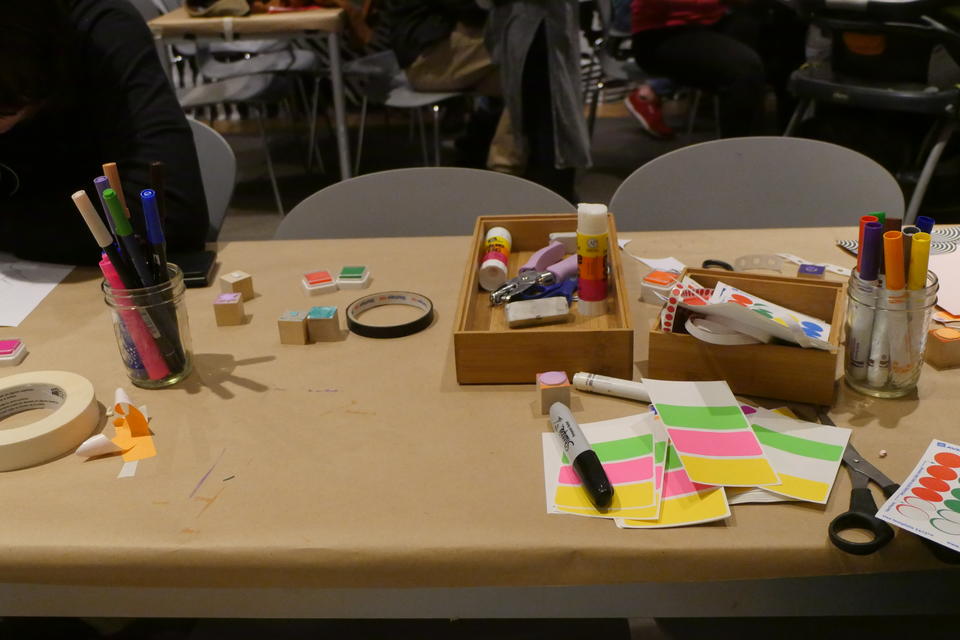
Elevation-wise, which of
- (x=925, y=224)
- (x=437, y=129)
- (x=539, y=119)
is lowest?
(x=437, y=129)

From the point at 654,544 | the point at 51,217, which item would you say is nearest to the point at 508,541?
the point at 654,544

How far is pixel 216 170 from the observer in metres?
1.57

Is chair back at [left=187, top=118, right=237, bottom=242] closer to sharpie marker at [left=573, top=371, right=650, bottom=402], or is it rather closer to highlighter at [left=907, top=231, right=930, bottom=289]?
sharpie marker at [left=573, top=371, right=650, bottom=402]

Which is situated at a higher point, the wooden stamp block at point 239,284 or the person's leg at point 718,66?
the wooden stamp block at point 239,284

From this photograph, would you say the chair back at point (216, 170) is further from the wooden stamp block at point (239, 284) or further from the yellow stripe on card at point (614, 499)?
the yellow stripe on card at point (614, 499)

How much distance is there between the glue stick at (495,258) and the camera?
972mm

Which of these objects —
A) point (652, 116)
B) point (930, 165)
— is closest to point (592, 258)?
point (930, 165)

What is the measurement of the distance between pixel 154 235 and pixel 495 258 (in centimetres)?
39

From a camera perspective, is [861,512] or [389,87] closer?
[861,512]

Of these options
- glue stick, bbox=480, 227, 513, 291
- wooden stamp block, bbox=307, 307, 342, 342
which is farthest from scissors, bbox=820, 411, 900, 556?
wooden stamp block, bbox=307, 307, 342, 342

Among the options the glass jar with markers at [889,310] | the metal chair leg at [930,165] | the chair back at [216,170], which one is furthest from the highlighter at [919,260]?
the metal chair leg at [930,165]

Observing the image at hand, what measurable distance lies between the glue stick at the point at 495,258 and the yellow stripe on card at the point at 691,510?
0.40m

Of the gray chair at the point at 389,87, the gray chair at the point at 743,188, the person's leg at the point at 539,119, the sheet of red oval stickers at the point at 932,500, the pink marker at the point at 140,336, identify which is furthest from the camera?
the gray chair at the point at 389,87

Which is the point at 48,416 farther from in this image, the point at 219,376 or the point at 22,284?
the point at 22,284
